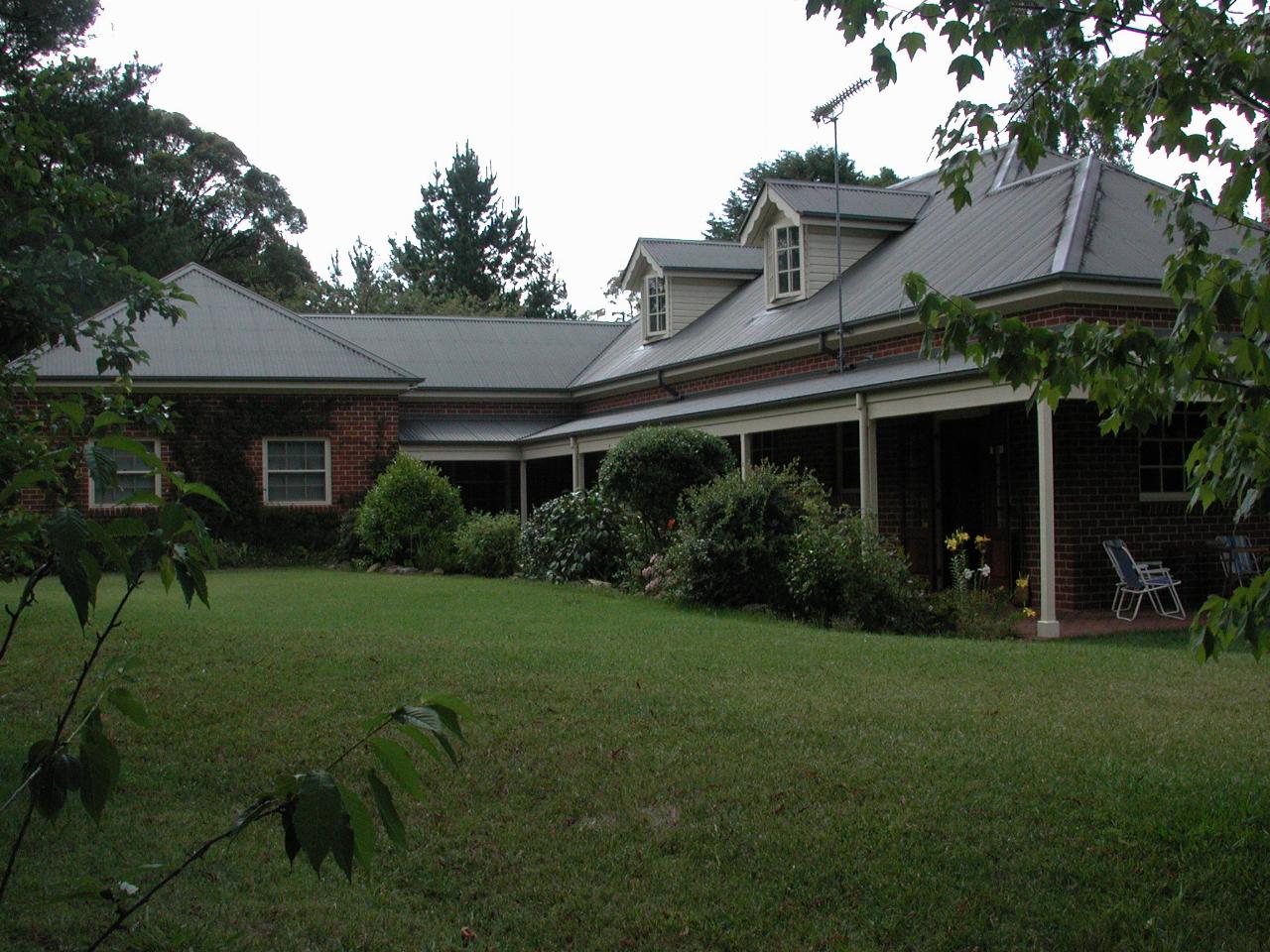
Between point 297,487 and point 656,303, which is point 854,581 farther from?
point 297,487

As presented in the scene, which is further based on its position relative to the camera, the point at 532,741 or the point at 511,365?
the point at 511,365

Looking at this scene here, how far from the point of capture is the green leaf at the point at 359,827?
5.94 ft

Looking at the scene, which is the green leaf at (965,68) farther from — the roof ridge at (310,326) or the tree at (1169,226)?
the roof ridge at (310,326)

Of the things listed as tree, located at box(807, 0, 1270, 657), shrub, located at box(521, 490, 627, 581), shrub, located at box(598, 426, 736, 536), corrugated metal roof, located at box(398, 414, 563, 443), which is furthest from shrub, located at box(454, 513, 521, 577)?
tree, located at box(807, 0, 1270, 657)

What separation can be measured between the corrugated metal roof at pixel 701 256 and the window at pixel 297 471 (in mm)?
7489

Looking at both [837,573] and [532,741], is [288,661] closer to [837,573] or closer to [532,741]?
[532,741]

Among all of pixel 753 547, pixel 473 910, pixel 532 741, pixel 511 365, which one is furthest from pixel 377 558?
pixel 473 910

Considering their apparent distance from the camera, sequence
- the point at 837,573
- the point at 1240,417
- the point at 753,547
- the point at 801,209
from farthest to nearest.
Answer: the point at 801,209 → the point at 753,547 → the point at 837,573 → the point at 1240,417

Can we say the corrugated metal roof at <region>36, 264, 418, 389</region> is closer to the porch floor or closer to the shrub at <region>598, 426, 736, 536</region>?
the shrub at <region>598, 426, 736, 536</region>

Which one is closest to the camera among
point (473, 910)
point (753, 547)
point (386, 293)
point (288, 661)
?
point (473, 910)

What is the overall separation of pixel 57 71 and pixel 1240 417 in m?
5.89

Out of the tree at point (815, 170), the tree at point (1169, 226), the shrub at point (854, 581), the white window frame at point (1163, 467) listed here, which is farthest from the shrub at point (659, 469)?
the tree at point (815, 170)

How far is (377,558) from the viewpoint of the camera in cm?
2159

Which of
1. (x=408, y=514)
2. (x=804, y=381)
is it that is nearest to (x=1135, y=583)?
(x=804, y=381)
